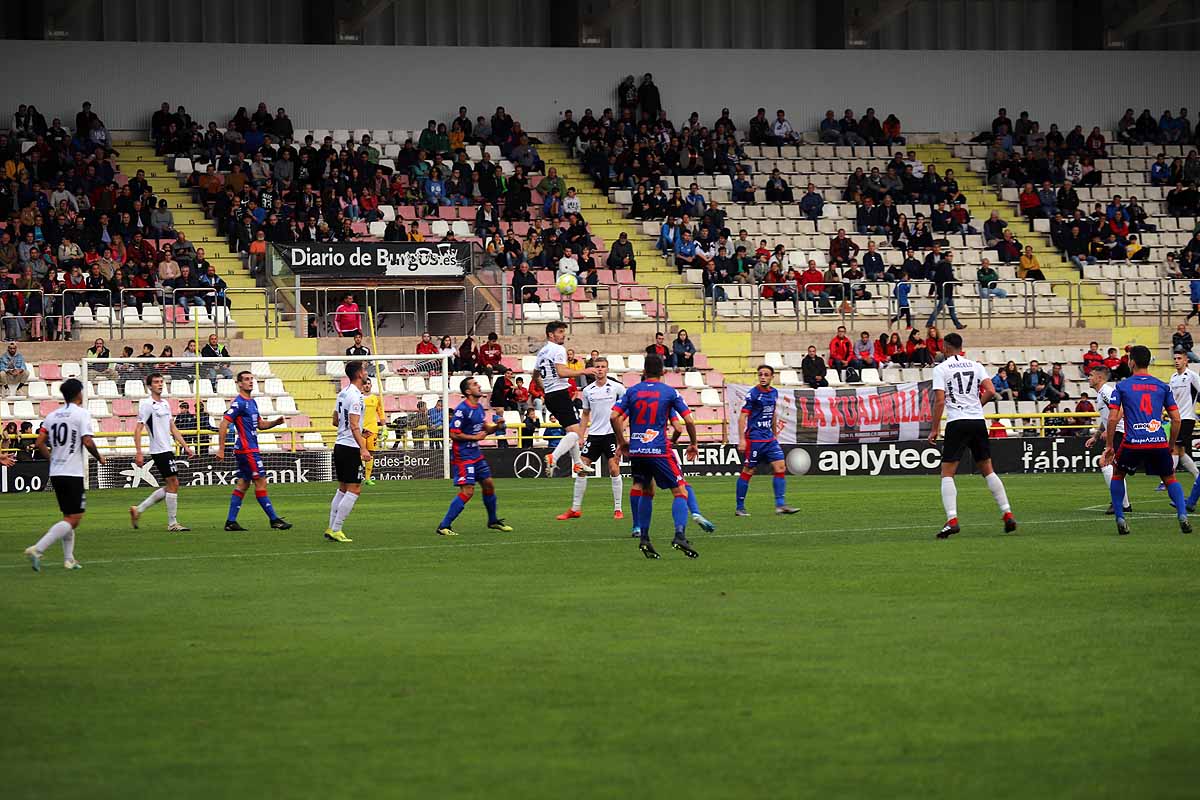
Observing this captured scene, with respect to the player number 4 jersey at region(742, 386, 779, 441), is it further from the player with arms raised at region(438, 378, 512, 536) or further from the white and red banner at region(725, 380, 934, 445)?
the white and red banner at region(725, 380, 934, 445)

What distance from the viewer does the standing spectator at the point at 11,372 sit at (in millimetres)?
35219

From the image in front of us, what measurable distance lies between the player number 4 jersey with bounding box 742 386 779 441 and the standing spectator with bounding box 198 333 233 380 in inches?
600

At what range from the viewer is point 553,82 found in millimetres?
50188

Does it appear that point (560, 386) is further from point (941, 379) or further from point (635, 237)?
point (635, 237)

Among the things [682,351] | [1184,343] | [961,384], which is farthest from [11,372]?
[1184,343]

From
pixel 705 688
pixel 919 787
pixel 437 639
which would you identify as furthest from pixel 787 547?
pixel 919 787

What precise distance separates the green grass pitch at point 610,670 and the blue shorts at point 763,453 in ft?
14.1

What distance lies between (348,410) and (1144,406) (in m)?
8.86

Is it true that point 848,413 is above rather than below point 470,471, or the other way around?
above

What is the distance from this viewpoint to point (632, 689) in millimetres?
9500

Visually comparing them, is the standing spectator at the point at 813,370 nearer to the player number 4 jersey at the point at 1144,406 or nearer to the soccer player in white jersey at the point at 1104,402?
the soccer player in white jersey at the point at 1104,402

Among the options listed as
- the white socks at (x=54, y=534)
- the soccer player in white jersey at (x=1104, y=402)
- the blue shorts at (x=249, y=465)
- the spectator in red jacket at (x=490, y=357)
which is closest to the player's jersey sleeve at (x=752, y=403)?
the soccer player in white jersey at (x=1104, y=402)

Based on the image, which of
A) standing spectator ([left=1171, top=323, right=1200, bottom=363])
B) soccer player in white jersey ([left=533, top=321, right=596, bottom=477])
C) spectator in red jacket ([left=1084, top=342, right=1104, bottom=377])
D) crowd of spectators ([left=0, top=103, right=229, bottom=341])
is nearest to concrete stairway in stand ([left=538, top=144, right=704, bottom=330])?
spectator in red jacket ([left=1084, top=342, right=1104, bottom=377])

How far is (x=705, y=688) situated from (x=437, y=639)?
260cm
